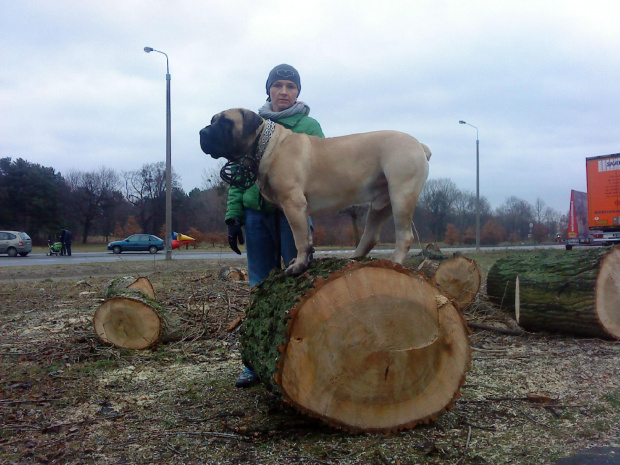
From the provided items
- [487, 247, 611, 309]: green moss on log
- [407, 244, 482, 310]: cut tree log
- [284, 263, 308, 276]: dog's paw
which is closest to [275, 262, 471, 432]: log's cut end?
[284, 263, 308, 276]: dog's paw

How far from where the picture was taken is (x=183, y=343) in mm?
5078

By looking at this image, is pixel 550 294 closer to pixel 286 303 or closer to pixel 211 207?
pixel 286 303

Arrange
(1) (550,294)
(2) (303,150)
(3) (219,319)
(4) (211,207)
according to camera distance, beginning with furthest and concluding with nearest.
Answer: (4) (211,207)
(3) (219,319)
(1) (550,294)
(2) (303,150)

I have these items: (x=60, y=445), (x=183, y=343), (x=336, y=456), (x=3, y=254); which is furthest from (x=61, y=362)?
(x=3, y=254)

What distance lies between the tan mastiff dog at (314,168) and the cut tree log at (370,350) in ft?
1.67

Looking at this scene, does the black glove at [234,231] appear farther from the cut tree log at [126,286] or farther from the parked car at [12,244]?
the parked car at [12,244]

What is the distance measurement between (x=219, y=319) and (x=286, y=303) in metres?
3.40

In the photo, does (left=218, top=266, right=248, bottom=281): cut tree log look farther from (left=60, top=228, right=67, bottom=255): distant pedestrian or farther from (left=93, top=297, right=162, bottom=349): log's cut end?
(left=60, top=228, right=67, bottom=255): distant pedestrian

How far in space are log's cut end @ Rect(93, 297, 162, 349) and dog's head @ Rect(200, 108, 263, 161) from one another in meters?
2.57

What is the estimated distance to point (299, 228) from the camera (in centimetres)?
288

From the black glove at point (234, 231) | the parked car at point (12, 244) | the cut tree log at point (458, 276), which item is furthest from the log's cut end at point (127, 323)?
the parked car at point (12, 244)

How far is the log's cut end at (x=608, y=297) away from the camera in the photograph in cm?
475

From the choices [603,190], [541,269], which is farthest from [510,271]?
[603,190]

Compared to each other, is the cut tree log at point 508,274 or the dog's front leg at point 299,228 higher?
the dog's front leg at point 299,228
